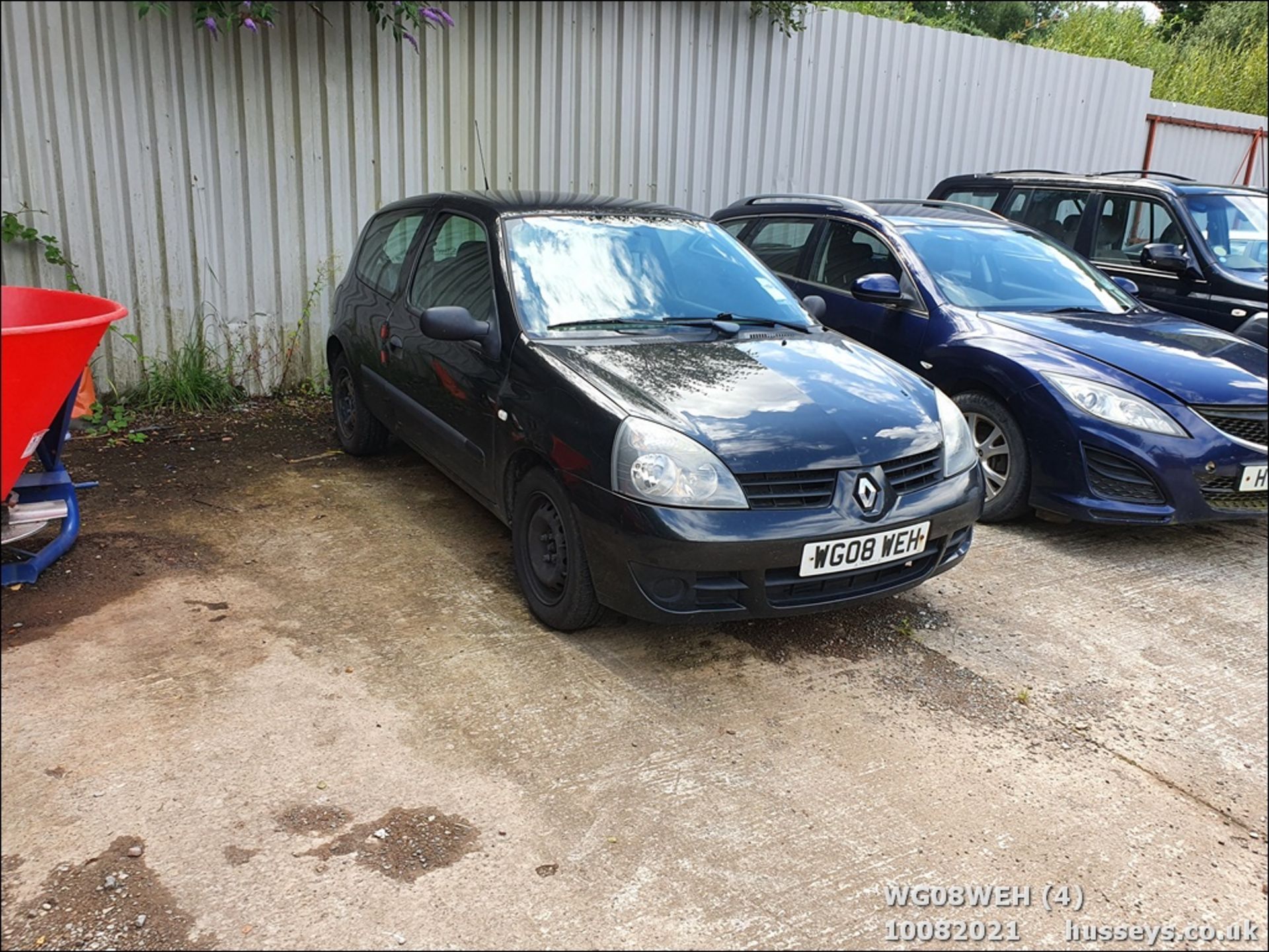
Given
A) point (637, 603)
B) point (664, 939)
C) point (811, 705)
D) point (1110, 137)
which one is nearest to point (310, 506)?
point (637, 603)

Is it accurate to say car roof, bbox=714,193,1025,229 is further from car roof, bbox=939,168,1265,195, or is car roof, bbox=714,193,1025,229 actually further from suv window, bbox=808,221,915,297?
car roof, bbox=939,168,1265,195

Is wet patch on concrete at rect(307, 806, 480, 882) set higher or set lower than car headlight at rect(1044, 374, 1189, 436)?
lower

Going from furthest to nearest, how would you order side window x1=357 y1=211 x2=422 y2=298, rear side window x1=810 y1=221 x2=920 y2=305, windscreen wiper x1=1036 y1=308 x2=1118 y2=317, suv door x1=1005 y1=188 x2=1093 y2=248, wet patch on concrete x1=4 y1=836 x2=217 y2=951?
1. suv door x1=1005 y1=188 x2=1093 y2=248
2. rear side window x1=810 y1=221 x2=920 y2=305
3. windscreen wiper x1=1036 y1=308 x2=1118 y2=317
4. side window x1=357 y1=211 x2=422 y2=298
5. wet patch on concrete x1=4 y1=836 x2=217 y2=951

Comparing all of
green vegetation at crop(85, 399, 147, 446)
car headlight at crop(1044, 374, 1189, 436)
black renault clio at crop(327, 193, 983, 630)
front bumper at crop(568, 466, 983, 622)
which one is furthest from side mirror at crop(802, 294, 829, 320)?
green vegetation at crop(85, 399, 147, 446)

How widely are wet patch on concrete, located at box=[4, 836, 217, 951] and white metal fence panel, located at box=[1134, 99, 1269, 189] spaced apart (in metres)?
13.4

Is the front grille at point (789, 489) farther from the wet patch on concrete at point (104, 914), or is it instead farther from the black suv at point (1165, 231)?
the black suv at point (1165, 231)

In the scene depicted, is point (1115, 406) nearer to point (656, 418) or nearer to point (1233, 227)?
point (656, 418)

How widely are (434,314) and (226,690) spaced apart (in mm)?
1603

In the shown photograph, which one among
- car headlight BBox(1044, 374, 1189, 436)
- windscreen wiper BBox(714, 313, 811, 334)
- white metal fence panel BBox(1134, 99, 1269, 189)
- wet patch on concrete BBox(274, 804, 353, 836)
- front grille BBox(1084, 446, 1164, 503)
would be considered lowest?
wet patch on concrete BBox(274, 804, 353, 836)

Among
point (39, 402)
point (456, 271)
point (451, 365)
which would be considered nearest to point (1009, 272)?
point (456, 271)

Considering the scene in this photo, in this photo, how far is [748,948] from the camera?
2250mm

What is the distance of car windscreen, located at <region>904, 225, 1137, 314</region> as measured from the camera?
17.8ft

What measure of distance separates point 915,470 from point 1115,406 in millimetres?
1326

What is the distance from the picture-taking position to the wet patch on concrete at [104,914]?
220 centimetres
